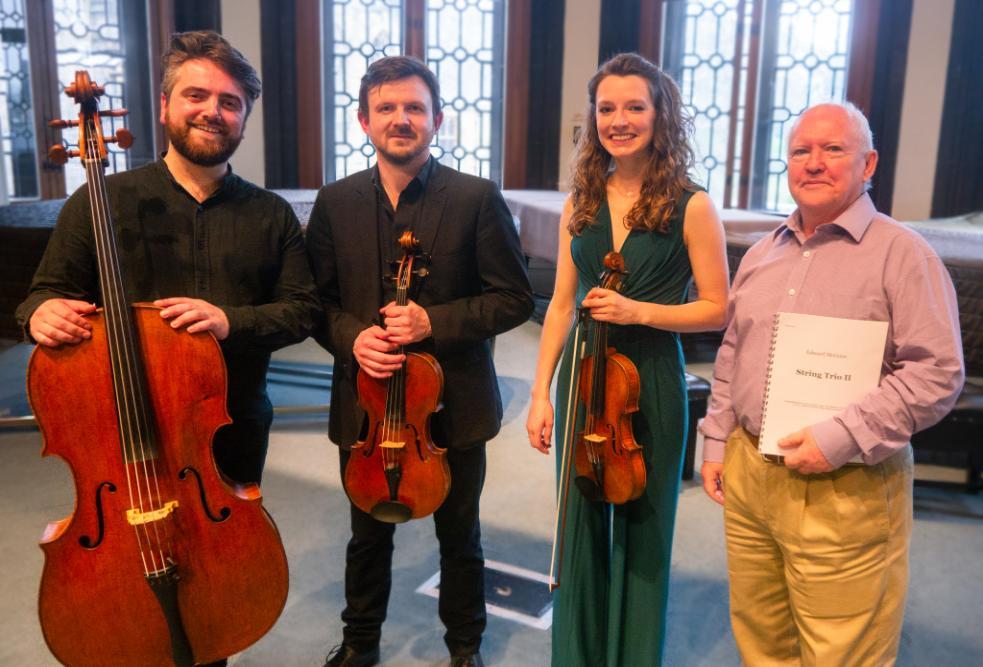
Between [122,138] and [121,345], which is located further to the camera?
[122,138]

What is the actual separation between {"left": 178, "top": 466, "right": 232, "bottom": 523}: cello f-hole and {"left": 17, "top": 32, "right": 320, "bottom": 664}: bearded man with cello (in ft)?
0.53

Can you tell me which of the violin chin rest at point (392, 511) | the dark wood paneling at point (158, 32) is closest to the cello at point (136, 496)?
the violin chin rest at point (392, 511)

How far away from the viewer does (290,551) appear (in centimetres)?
289

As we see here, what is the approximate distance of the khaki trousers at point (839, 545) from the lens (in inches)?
59.4

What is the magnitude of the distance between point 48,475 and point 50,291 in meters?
2.20

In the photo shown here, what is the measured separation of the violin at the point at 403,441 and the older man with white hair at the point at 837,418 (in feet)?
1.99

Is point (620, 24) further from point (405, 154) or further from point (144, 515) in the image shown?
point (144, 515)

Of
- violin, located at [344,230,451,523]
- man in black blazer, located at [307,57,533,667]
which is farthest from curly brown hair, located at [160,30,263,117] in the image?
violin, located at [344,230,451,523]

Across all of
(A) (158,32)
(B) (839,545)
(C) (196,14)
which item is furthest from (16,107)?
(B) (839,545)

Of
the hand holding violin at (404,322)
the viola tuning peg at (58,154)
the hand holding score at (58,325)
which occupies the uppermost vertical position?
the viola tuning peg at (58,154)

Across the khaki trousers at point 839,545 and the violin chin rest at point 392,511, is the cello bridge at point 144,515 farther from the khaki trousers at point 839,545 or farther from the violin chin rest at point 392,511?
the khaki trousers at point 839,545

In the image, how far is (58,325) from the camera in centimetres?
145

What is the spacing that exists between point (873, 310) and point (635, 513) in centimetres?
68

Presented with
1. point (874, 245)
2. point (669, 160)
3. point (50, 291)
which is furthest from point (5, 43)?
point (874, 245)
